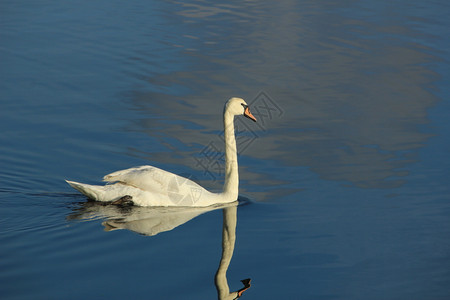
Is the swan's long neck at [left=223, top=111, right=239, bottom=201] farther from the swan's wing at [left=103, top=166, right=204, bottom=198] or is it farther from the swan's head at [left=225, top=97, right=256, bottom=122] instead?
the swan's wing at [left=103, top=166, right=204, bottom=198]

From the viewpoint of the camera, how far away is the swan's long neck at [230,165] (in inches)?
401

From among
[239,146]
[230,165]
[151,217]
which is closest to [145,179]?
[151,217]

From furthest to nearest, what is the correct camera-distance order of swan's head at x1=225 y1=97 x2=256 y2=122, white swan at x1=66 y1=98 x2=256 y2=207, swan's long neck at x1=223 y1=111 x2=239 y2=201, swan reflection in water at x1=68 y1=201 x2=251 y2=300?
swan's head at x1=225 y1=97 x2=256 y2=122 → swan's long neck at x1=223 y1=111 x2=239 y2=201 → white swan at x1=66 y1=98 x2=256 y2=207 → swan reflection in water at x1=68 y1=201 x2=251 y2=300

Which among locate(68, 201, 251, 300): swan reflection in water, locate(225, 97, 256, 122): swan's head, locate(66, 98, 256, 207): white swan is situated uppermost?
locate(225, 97, 256, 122): swan's head

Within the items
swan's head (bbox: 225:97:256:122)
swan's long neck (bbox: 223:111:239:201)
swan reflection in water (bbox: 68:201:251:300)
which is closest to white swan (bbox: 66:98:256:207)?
swan reflection in water (bbox: 68:201:251:300)

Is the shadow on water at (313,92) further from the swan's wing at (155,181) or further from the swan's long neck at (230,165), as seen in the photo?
the swan's wing at (155,181)

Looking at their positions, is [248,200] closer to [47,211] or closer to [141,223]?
[141,223]

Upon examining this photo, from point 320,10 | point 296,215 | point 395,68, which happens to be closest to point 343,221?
point 296,215

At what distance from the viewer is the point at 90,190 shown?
973 centimetres

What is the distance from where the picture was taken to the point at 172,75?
16516mm

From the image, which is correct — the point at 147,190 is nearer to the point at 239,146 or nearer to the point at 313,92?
the point at 239,146

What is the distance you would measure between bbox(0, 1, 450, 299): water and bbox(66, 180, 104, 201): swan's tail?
0.73ft

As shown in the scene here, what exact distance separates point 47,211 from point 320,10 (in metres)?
17.1

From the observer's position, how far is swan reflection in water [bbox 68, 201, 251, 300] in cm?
894
